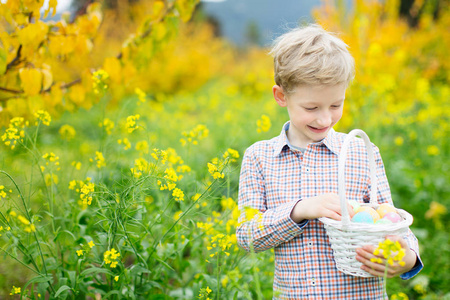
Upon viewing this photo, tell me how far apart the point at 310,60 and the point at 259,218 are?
0.58 meters

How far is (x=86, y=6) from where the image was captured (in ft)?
8.13

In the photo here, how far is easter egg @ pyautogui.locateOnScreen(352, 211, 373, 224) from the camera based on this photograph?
1.24 metres

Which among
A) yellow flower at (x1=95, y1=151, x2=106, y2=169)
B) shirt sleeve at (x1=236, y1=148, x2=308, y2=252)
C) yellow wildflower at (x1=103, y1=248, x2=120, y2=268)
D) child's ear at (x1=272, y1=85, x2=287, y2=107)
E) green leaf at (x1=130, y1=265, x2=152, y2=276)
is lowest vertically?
green leaf at (x1=130, y1=265, x2=152, y2=276)

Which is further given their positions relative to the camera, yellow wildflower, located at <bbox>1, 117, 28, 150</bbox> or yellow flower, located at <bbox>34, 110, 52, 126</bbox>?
yellow flower, located at <bbox>34, 110, 52, 126</bbox>

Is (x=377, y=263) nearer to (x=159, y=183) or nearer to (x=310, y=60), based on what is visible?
(x=310, y=60)

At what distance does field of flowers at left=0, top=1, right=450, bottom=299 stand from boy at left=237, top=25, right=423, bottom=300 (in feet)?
0.46

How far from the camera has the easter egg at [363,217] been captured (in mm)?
1243

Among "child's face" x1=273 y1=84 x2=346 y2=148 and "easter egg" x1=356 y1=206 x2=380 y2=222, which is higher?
"child's face" x1=273 y1=84 x2=346 y2=148

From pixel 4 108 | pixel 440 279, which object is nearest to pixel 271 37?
pixel 4 108

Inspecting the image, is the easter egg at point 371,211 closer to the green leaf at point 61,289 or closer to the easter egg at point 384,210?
the easter egg at point 384,210

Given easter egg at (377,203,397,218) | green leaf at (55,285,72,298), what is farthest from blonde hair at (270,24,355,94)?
green leaf at (55,285,72,298)

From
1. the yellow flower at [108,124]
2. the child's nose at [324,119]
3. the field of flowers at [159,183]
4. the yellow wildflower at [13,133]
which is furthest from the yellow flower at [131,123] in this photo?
the child's nose at [324,119]

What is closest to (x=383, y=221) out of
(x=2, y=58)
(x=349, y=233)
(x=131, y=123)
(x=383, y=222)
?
(x=383, y=222)

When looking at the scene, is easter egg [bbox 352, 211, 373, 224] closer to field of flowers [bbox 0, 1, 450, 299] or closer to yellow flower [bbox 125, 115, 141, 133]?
field of flowers [bbox 0, 1, 450, 299]
